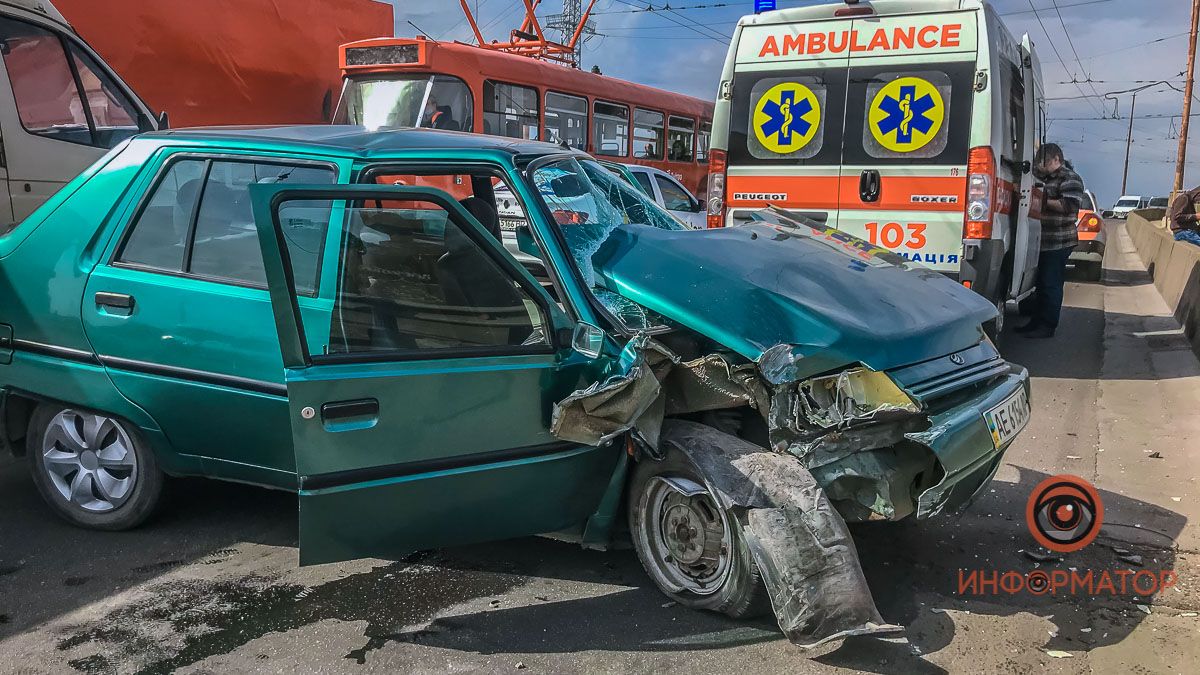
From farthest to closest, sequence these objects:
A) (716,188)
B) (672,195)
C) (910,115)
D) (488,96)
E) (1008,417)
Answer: (488,96), (672,195), (716,188), (910,115), (1008,417)

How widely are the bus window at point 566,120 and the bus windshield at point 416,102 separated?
1583 mm

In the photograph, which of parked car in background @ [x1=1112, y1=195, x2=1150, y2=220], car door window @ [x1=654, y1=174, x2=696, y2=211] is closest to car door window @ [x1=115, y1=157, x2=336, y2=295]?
car door window @ [x1=654, y1=174, x2=696, y2=211]

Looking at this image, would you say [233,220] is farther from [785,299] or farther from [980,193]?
[980,193]

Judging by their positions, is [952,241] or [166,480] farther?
[952,241]

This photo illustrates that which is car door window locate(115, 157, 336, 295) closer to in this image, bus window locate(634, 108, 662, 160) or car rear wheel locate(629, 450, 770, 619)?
car rear wheel locate(629, 450, 770, 619)

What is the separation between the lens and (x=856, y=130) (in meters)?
7.25

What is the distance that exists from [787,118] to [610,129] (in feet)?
22.9

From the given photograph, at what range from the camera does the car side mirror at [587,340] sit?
3.19 metres

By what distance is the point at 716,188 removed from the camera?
7.90 meters

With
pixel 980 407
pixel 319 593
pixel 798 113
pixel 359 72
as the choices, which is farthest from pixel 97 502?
pixel 359 72

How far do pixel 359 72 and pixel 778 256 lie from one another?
900cm

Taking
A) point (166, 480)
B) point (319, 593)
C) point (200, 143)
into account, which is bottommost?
point (319, 593)

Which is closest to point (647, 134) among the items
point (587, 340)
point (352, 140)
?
point (352, 140)

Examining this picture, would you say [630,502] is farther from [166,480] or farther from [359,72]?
[359,72]
